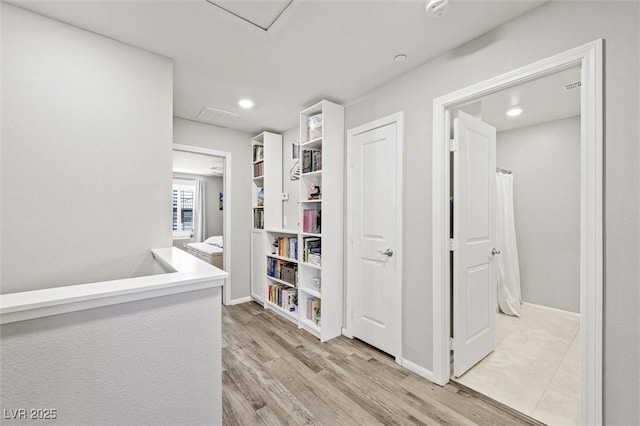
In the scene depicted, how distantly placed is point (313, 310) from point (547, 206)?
337cm

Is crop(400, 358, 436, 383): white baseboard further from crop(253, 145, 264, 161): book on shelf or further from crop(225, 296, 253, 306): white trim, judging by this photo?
crop(253, 145, 264, 161): book on shelf

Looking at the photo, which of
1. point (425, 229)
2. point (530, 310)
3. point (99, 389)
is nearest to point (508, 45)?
point (425, 229)

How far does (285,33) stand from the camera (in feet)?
5.74

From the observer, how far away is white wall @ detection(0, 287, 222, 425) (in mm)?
850

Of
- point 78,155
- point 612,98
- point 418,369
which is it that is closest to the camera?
point 612,98

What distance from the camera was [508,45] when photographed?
5.33ft

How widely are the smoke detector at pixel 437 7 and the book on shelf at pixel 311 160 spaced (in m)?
1.55

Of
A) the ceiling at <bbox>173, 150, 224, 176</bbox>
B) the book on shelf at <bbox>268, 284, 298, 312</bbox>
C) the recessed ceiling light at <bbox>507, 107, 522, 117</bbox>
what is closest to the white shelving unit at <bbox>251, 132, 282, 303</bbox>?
the book on shelf at <bbox>268, 284, 298, 312</bbox>

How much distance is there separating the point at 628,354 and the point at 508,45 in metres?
1.78

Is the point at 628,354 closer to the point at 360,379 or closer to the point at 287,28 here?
the point at 360,379

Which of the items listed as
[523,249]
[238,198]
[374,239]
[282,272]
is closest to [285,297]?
[282,272]

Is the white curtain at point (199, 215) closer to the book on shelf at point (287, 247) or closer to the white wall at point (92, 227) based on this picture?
the book on shelf at point (287, 247)

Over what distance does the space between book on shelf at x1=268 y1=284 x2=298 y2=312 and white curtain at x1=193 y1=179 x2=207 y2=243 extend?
173 inches

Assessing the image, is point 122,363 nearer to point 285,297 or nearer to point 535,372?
point 285,297
